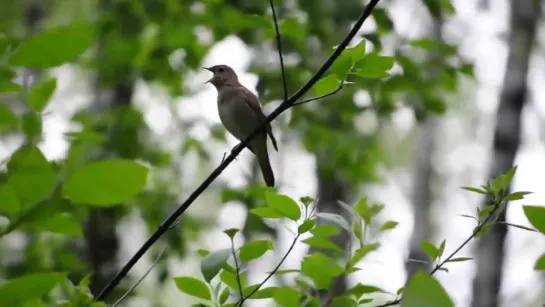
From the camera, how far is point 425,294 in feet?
2.42

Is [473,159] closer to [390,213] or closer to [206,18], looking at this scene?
[390,213]

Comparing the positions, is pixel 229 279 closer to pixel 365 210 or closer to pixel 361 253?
pixel 361 253

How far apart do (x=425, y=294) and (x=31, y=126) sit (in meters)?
0.62

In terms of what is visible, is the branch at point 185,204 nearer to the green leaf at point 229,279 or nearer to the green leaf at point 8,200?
the green leaf at point 229,279

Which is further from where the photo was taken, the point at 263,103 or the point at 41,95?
the point at 263,103

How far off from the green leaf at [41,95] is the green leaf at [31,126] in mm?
93

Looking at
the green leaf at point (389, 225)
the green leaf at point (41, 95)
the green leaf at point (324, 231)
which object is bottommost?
the green leaf at point (324, 231)

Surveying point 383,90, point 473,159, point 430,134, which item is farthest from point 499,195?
point 473,159

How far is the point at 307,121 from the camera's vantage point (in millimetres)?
4281

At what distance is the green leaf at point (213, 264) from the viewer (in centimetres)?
138

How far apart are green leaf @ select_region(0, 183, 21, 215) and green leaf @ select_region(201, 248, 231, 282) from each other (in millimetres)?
586

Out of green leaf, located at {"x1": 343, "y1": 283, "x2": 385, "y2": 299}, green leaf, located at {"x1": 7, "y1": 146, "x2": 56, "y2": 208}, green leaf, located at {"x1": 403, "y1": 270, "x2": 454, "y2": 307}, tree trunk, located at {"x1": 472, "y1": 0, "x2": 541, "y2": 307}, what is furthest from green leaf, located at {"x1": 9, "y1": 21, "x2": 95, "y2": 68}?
tree trunk, located at {"x1": 472, "y1": 0, "x2": 541, "y2": 307}

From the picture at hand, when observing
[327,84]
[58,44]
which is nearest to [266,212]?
[327,84]

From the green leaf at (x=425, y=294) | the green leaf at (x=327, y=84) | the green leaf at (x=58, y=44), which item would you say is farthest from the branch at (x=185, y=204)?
the green leaf at (x=425, y=294)
